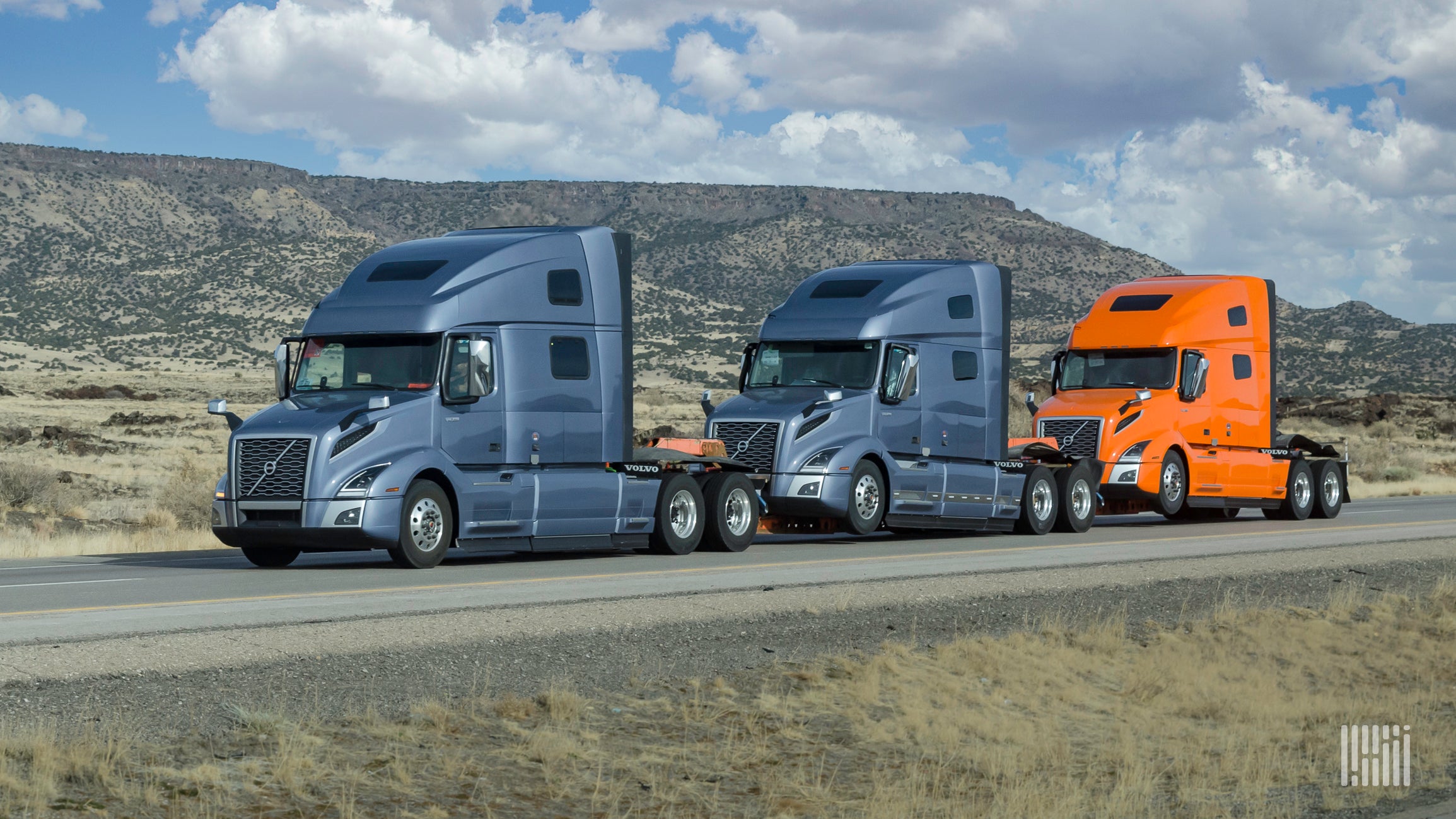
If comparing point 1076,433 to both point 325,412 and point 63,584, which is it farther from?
point 63,584

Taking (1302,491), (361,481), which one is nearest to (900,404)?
(361,481)

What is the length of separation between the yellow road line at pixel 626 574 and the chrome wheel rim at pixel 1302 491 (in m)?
3.51

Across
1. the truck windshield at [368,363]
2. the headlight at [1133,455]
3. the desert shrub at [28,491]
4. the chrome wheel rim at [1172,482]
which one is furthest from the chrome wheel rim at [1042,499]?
the desert shrub at [28,491]

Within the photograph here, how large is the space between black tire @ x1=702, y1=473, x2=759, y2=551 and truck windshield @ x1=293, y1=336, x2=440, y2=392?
4.44 meters

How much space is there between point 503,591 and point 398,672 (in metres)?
4.18

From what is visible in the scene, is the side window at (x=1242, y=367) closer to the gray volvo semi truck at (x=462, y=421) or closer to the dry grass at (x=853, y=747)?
the gray volvo semi truck at (x=462, y=421)

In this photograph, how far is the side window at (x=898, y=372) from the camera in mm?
21984

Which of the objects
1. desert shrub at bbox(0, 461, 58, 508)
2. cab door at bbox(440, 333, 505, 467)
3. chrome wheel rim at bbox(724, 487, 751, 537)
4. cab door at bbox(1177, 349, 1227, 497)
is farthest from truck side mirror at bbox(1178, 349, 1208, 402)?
desert shrub at bbox(0, 461, 58, 508)

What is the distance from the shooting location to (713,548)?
20844 millimetres

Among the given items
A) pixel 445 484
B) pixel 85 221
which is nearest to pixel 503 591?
pixel 445 484

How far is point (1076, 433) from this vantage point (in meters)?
26.0

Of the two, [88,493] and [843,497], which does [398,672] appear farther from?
[88,493]

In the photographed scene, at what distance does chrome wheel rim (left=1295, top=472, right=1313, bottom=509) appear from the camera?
29609 mm

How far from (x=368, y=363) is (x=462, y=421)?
1.23 metres
